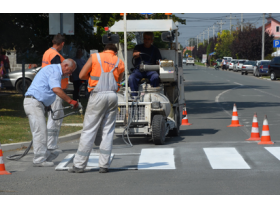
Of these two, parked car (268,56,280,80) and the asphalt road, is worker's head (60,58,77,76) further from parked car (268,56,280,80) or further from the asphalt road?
parked car (268,56,280,80)

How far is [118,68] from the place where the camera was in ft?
25.1

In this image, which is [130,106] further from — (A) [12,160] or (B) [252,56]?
(B) [252,56]

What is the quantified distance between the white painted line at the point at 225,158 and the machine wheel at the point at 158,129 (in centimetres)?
102

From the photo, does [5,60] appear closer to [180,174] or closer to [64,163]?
[64,163]

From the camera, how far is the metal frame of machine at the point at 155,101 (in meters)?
10.5

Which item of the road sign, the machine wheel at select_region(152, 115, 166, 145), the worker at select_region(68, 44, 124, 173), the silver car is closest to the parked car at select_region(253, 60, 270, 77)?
the silver car

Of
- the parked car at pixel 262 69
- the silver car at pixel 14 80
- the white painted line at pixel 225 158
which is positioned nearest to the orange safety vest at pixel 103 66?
the white painted line at pixel 225 158

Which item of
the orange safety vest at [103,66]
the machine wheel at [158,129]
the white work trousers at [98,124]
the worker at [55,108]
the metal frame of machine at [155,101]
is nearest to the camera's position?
the white work trousers at [98,124]

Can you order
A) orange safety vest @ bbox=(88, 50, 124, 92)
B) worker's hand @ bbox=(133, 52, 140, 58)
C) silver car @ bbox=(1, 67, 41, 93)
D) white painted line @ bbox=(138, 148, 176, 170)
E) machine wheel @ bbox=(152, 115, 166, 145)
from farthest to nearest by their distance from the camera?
silver car @ bbox=(1, 67, 41, 93) → worker's hand @ bbox=(133, 52, 140, 58) → machine wheel @ bbox=(152, 115, 166, 145) → white painted line @ bbox=(138, 148, 176, 170) → orange safety vest @ bbox=(88, 50, 124, 92)

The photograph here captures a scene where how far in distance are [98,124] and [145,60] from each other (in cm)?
405

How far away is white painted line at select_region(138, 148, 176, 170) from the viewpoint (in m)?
7.97

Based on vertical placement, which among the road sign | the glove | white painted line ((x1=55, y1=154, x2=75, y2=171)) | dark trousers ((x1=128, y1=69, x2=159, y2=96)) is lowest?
white painted line ((x1=55, y1=154, x2=75, y2=171))

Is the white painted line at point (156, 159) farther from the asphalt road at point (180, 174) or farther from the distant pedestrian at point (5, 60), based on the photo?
the distant pedestrian at point (5, 60)

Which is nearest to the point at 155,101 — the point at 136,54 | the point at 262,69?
the point at 136,54
